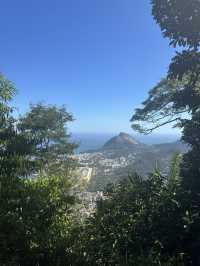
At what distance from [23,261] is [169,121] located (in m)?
16.3

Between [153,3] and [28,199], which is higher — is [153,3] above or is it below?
above

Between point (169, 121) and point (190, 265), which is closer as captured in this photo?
point (190, 265)

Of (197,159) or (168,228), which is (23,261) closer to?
(168,228)

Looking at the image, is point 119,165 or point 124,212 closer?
point 124,212

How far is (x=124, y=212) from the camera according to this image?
11250 millimetres

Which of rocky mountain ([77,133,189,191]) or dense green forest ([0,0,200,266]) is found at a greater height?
rocky mountain ([77,133,189,191])

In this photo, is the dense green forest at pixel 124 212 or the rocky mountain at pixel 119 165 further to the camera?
the rocky mountain at pixel 119 165

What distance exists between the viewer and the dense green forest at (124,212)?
27.7 feet

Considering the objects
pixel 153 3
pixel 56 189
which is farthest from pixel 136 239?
pixel 153 3

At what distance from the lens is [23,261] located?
27.8ft

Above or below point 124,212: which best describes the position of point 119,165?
above

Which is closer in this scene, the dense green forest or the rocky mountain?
the dense green forest

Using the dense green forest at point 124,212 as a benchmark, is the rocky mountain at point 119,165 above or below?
above

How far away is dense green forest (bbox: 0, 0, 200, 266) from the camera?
332 inches
